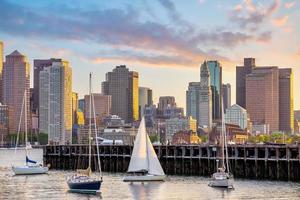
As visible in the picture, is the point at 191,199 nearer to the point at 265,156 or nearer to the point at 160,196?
the point at 160,196

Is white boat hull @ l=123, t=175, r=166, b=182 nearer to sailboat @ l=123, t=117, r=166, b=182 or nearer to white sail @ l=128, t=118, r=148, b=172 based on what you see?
sailboat @ l=123, t=117, r=166, b=182

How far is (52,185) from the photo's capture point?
99.9 metres

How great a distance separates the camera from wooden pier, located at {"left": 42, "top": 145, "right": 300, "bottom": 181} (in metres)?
110

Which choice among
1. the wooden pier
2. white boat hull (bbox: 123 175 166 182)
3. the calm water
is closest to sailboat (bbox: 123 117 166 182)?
white boat hull (bbox: 123 175 166 182)

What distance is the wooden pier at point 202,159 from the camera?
110125mm

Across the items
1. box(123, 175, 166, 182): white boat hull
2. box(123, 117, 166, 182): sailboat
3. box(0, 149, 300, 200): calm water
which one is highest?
box(123, 117, 166, 182): sailboat

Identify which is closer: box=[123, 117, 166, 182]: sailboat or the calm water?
the calm water

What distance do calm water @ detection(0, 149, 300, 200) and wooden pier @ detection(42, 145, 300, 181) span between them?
26.5 feet

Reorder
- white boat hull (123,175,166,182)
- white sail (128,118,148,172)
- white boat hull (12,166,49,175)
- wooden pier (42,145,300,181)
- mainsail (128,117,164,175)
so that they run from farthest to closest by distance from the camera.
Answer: white boat hull (12,166,49,175)
wooden pier (42,145,300,181)
white sail (128,118,148,172)
mainsail (128,117,164,175)
white boat hull (123,175,166,182)

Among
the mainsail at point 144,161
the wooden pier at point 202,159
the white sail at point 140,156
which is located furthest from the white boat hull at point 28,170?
A: the mainsail at point 144,161

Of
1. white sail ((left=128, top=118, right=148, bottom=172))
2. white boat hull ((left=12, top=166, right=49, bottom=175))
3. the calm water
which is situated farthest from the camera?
white boat hull ((left=12, top=166, right=49, bottom=175))

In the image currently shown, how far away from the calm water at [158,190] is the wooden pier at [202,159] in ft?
26.5

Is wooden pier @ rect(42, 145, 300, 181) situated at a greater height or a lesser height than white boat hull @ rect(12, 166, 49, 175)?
greater

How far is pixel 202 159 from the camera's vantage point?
12156 centimetres
